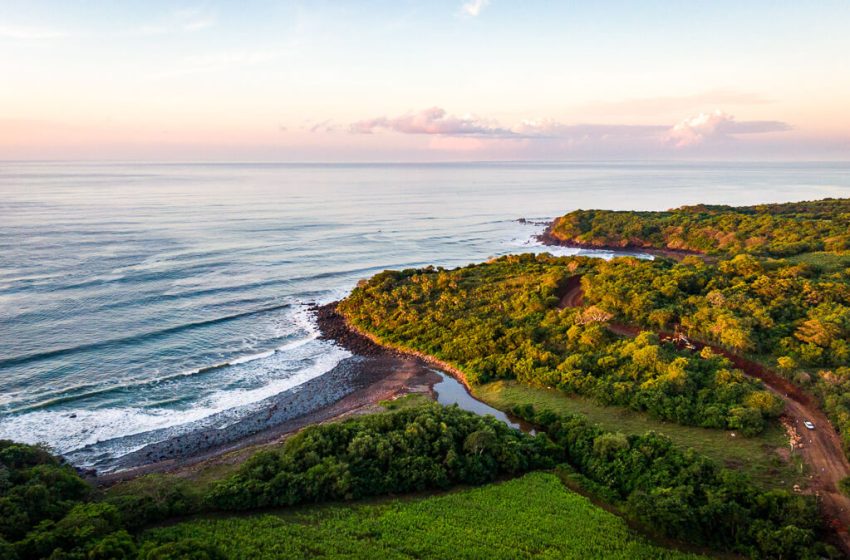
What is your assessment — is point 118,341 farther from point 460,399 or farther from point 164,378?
point 460,399

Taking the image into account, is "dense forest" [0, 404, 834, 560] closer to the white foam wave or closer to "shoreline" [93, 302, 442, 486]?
"shoreline" [93, 302, 442, 486]

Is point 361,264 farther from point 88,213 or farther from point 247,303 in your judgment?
point 88,213

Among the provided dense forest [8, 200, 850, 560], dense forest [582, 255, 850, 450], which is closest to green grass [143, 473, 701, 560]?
dense forest [8, 200, 850, 560]

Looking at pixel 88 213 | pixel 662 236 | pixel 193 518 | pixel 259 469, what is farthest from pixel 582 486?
pixel 88 213

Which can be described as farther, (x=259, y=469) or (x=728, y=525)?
(x=259, y=469)

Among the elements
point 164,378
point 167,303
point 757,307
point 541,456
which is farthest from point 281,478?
point 757,307
